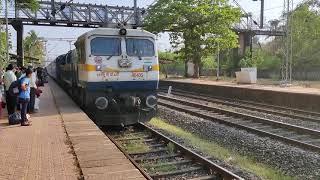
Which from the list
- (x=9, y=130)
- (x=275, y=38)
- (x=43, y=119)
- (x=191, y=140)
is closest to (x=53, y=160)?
(x=9, y=130)

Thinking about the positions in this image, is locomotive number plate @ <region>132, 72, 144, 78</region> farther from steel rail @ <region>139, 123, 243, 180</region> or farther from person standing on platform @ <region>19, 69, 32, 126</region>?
steel rail @ <region>139, 123, 243, 180</region>

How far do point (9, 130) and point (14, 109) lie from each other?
1.78 meters

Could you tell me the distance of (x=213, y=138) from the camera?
40.0ft

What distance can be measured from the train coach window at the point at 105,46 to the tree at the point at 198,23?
2515 cm

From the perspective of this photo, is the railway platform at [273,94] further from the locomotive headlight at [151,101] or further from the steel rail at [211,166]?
the steel rail at [211,166]

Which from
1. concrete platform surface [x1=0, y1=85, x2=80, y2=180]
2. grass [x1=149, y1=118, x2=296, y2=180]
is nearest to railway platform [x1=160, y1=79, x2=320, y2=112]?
grass [x1=149, y1=118, x2=296, y2=180]

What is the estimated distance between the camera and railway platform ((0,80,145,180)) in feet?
21.5

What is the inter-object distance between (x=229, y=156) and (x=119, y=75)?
4539 millimetres

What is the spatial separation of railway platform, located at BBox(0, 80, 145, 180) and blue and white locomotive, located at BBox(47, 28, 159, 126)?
107 cm

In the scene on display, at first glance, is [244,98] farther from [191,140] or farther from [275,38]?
[275,38]

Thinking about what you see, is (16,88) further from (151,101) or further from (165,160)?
(165,160)

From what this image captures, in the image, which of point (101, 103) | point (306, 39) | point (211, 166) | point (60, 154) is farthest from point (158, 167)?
point (306, 39)

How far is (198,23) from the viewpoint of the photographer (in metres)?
38.4

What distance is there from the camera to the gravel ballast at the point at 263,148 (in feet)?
28.7
